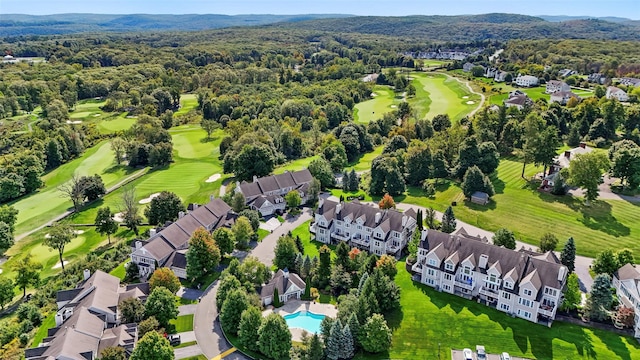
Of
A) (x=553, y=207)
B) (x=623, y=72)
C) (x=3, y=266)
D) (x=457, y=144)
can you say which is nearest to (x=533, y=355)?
(x=553, y=207)

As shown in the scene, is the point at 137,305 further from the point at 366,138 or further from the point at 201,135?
the point at 201,135

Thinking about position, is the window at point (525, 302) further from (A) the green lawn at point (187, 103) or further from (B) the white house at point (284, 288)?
(A) the green lawn at point (187, 103)

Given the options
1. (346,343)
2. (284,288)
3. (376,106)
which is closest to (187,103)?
(376,106)

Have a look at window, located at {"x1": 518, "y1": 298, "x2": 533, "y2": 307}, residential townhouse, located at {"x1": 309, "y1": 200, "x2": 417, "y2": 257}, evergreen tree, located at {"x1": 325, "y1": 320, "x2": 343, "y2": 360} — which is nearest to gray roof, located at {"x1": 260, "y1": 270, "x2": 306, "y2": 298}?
evergreen tree, located at {"x1": 325, "y1": 320, "x2": 343, "y2": 360}

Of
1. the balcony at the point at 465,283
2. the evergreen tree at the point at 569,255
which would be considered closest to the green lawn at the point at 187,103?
the balcony at the point at 465,283

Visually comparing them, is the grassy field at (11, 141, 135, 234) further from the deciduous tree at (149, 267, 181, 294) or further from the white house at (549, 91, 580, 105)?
the white house at (549, 91, 580, 105)

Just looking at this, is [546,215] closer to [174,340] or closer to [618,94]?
[174,340]

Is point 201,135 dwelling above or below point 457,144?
below
